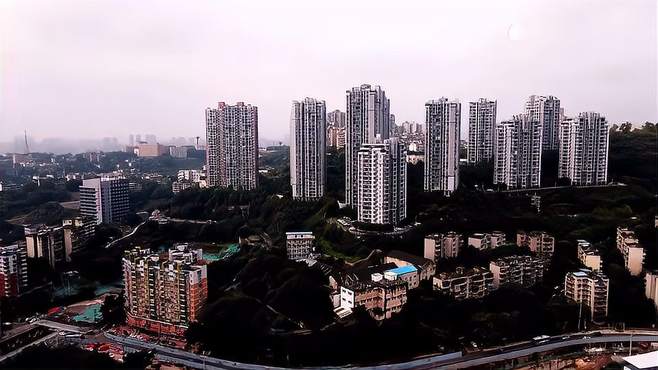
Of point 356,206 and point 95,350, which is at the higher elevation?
point 356,206

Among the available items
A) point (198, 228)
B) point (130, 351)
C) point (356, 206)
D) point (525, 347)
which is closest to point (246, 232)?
point (198, 228)

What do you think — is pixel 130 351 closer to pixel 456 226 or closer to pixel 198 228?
pixel 456 226

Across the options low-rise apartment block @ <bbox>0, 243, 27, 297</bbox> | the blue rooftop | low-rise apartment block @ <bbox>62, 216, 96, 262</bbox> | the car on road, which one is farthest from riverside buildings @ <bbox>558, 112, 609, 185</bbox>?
low-rise apartment block @ <bbox>0, 243, 27, 297</bbox>

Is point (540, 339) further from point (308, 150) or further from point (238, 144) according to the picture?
point (238, 144)

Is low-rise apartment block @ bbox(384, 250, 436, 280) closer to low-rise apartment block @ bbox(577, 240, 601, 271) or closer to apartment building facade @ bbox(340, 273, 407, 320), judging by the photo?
apartment building facade @ bbox(340, 273, 407, 320)

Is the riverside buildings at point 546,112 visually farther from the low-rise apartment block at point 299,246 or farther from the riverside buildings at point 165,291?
the riverside buildings at point 165,291

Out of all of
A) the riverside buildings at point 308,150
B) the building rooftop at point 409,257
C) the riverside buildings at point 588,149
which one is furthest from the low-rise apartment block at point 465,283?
the riverside buildings at point 308,150
